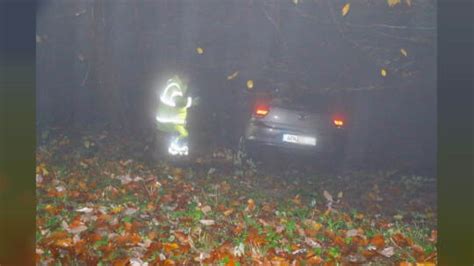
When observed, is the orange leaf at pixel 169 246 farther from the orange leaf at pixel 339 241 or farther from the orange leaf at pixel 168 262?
the orange leaf at pixel 339 241

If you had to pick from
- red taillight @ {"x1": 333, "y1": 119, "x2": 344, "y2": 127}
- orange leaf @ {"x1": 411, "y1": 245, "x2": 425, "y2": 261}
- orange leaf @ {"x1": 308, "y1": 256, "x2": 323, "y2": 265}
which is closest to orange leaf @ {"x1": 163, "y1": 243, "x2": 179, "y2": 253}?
orange leaf @ {"x1": 308, "y1": 256, "x2": 323, "y2": 265}

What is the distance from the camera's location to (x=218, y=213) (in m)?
5.91

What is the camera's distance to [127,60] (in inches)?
667

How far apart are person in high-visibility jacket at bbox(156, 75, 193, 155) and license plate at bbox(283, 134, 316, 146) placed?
73.9 inches

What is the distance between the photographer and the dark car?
29.4ft

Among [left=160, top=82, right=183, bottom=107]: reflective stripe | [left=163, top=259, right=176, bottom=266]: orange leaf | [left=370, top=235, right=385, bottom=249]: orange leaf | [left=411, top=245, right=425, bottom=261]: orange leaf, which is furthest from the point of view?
[left=160, top=82, right=183, bottom=107]: reflective stripe

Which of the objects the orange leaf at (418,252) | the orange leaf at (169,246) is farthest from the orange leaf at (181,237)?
the orange leaf at (418,252)

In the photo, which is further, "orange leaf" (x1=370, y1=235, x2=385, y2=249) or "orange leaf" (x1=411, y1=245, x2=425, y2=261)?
"orange leaf" (x1=370, y1=235, x2=385, y2=249)

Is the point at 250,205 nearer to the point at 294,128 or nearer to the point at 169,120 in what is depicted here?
the point at 294,128

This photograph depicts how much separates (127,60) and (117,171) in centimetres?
947

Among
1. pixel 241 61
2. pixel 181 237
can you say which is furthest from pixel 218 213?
pixel 241 61

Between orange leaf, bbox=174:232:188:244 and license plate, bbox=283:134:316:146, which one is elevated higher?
license plate, bbox=283:134:316:146

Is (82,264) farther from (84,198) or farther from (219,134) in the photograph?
(219,134)

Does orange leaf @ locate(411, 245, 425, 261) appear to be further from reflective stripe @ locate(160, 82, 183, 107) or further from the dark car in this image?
reflective stripe @ locate(160, 82, 183, 107)
